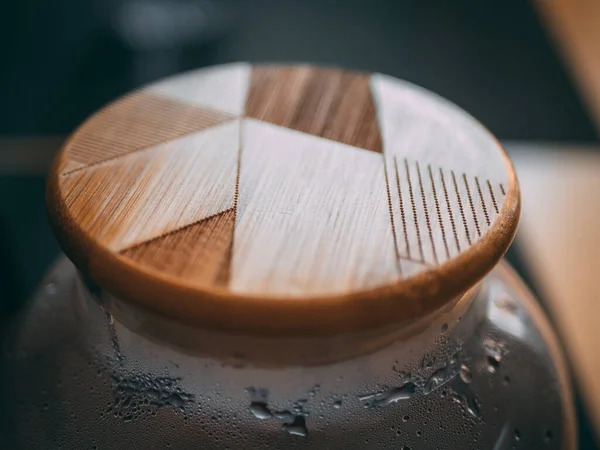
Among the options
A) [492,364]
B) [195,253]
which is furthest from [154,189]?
[492,364]

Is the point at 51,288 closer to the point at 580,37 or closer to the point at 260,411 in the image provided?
the point at 260,411

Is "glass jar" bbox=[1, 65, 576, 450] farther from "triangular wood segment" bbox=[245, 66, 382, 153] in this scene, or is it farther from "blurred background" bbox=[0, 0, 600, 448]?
"blurred background" bbox=[0, 0, 600, 448]

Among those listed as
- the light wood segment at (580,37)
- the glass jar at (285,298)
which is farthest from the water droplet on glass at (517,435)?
the light wood segment at (580,37)

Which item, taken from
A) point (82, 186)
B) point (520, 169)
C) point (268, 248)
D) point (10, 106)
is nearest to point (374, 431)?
point (268, 248)

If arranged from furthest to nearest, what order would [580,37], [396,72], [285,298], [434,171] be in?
[580,37], [396,72], [434,171], [285,298]

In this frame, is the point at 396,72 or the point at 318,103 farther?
the point at 396,72

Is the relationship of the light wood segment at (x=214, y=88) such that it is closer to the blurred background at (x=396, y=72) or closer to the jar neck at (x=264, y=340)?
the jar neck at (x=264, y=340)
